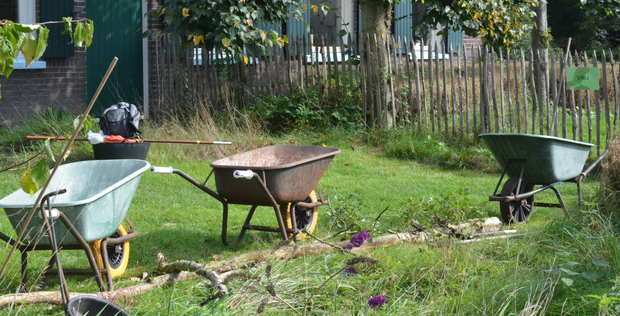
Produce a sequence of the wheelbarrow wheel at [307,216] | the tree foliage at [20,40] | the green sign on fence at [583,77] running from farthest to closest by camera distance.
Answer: the green sign on fence at [583,77]
the wheelbarrow wheel at [307,216]
the tree foliage at [20,40]

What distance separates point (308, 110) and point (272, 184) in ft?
16.9

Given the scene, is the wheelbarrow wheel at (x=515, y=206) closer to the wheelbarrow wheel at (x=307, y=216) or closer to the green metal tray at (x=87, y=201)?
the wheelbarrow wheel at (x=307, y=216)

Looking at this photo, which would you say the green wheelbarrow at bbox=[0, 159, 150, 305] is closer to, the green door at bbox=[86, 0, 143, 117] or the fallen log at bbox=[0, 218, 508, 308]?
the fallen log at bbox=[0, 218, 508, 308]

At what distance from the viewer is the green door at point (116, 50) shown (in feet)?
34.7

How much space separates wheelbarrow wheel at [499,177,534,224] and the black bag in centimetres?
415

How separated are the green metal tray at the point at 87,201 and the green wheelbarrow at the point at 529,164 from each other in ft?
10.6

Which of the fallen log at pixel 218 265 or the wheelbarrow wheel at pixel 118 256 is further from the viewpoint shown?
the wheelbarrow wheel at pixel 118 256

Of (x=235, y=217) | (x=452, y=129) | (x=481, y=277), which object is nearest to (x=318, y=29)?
(x=452, y=129)

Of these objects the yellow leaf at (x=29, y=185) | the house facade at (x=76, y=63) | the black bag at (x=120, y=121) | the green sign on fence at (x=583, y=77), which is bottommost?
the yellow leaf at (x=29, y=185)

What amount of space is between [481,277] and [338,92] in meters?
6.53

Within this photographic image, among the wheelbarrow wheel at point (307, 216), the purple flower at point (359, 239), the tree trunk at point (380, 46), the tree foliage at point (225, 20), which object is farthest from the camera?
the tree trunk at point (380, 46)

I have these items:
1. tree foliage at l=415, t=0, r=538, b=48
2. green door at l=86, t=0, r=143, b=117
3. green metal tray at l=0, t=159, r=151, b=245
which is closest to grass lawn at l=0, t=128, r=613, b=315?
green metal tray at l=0, t=159, r=151, b=245

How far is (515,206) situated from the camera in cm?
563

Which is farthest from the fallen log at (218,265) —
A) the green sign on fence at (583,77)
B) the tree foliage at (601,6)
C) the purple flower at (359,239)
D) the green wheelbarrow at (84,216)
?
the tree foliage at (601,6)
